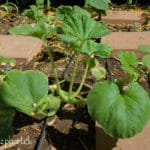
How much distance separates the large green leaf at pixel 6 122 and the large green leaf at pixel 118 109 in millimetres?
336

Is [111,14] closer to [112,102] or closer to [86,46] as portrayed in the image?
[86,46]

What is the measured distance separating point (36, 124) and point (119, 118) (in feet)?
1.64

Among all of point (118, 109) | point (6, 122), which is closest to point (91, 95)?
point (118, 109)

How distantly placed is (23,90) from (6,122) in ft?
0.46

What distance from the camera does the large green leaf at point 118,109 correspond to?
59.1 inches

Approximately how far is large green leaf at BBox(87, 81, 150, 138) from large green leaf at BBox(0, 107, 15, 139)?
0.34m

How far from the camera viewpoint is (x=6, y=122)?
5.50 ft

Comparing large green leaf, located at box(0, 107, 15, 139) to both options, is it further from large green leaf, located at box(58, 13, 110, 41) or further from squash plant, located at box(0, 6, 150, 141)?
large green leaf, located at box(58, 13, 110, 41)

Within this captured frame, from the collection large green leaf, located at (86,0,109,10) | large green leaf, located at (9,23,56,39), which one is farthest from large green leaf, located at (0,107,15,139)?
large green leaf, located at (86,0,109,10)

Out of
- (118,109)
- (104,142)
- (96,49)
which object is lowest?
(104,142)

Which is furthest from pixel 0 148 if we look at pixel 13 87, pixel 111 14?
pixel 111 14

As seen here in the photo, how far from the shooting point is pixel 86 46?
1.83 meters

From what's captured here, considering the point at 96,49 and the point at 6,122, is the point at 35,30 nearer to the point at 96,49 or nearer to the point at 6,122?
the point at 96,49

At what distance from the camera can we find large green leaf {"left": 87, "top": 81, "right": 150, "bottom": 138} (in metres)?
1.50
